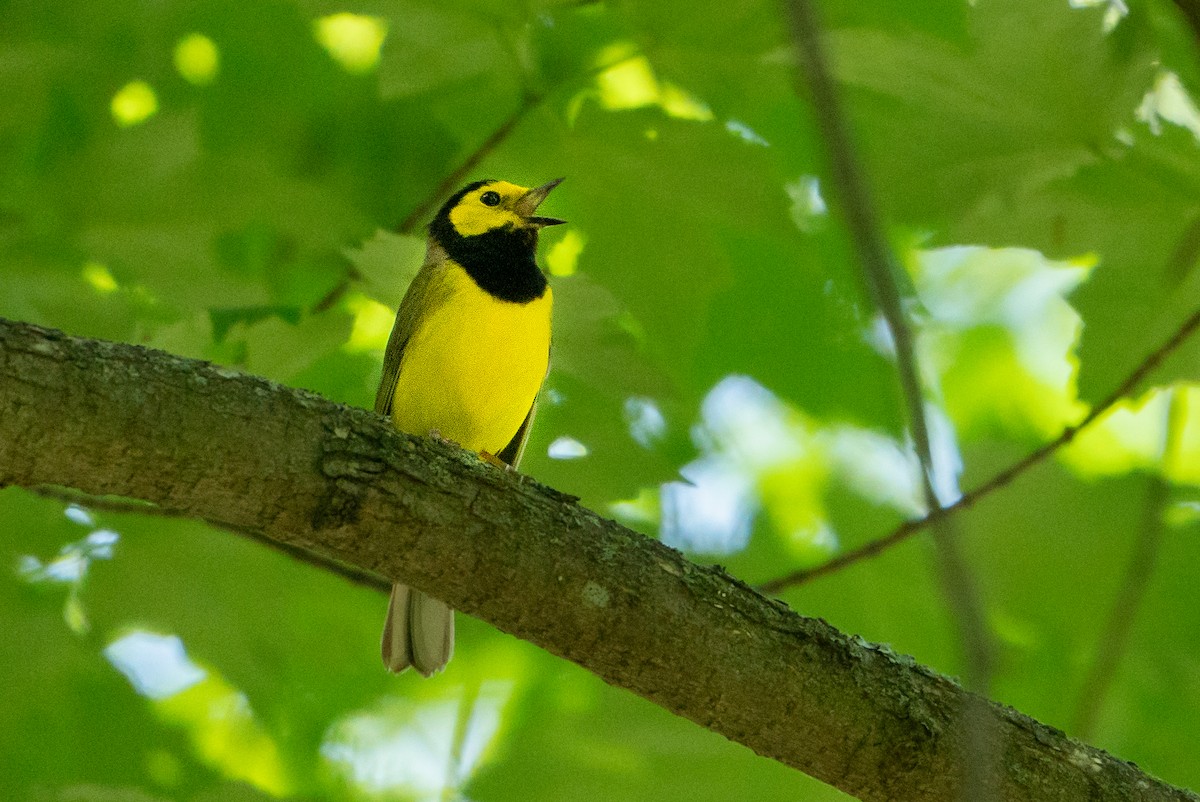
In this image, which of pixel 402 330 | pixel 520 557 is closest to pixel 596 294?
pixel 520 557

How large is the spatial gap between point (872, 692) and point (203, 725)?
13.0 feet

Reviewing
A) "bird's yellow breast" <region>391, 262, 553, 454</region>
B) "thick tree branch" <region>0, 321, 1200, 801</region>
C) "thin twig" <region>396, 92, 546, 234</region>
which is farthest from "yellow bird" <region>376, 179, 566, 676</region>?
"thick tree branch" <region>0, 321, 1200, 801</region>

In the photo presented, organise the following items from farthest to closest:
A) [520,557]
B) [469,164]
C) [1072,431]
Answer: [469,164], [1072,431], [520,557]

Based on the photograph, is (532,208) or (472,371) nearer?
(472,371)

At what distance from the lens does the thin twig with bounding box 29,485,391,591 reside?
3.90 metres

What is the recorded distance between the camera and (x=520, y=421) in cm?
509

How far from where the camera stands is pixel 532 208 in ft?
17.2

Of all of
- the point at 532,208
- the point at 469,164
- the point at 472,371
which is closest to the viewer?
the point at 469,164

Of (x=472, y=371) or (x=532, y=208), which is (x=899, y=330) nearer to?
(x=472, y=371)

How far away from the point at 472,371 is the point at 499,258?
830mm

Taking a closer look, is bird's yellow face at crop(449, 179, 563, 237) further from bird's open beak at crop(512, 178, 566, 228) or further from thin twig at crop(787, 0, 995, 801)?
thin twig at crop(787, 0, 995, 801)

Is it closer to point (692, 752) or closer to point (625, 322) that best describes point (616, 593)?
point (692, 752)

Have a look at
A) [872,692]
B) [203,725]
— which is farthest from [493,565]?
[203,725]

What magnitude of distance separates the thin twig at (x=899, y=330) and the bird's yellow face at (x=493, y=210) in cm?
396
